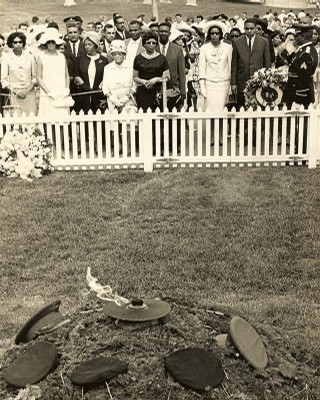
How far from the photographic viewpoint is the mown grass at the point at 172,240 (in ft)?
22.7

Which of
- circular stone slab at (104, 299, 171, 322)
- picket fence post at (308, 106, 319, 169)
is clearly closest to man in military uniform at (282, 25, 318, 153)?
picket fence post at (308, 106, 319, 169)

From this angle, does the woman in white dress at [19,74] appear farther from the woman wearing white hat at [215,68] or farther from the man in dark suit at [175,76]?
the woman wearing white hat at [215,68]

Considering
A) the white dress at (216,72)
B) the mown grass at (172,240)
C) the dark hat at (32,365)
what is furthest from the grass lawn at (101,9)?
the dark hat at (32,365)

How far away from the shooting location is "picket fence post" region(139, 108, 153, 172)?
11797mm

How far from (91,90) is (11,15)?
48.4ft

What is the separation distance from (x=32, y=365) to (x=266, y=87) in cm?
913

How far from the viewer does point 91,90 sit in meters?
13.3

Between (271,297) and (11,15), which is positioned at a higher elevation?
(11,15)

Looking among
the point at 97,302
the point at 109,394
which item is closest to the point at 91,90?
the point at 97,302

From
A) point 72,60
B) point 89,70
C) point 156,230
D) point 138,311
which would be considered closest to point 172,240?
point 156,230

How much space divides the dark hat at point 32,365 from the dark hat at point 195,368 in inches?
28.1

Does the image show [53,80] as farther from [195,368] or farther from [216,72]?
→ [195,368]

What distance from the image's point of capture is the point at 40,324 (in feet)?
16.8

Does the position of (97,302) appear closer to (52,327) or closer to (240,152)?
(52,327)
